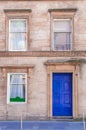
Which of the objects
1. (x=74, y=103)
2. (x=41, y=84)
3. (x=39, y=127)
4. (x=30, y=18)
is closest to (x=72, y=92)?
(x=74, y=103)

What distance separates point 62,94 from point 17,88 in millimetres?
2722

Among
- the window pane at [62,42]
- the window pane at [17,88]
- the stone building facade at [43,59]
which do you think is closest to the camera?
the stone building facade at [43,59]

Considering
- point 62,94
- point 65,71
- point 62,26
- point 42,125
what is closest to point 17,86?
point 62,94

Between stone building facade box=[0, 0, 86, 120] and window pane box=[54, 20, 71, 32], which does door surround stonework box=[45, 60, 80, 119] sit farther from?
window pane box=[54, 20, 71, 32]

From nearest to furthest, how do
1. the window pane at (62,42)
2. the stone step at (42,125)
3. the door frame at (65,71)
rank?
the stone step at (42,125)
the door frame at (65,71)
the window pane at (62,42)

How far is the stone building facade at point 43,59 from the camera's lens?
62.5 feet

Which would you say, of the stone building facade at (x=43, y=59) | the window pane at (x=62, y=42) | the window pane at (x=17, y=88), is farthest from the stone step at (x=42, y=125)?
the window pane at (x=62, y=42)

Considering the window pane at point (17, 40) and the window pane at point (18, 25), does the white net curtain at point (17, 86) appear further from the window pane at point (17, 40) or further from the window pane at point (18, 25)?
the window pane at point (18, 25)

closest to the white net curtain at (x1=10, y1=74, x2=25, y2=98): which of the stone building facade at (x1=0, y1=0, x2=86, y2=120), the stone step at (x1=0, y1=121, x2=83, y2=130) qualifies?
the stone building facade at (x1=0, y1=0, x2=86, y2=120)

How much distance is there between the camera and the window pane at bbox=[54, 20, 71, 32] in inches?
765

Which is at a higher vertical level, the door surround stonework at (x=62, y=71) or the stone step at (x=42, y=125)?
the door surround stonework at (x=62, y=71)

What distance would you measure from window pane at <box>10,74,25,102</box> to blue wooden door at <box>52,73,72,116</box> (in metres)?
1.85

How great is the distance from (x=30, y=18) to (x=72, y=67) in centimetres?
384

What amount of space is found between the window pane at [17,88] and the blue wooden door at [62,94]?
185 centimetres
